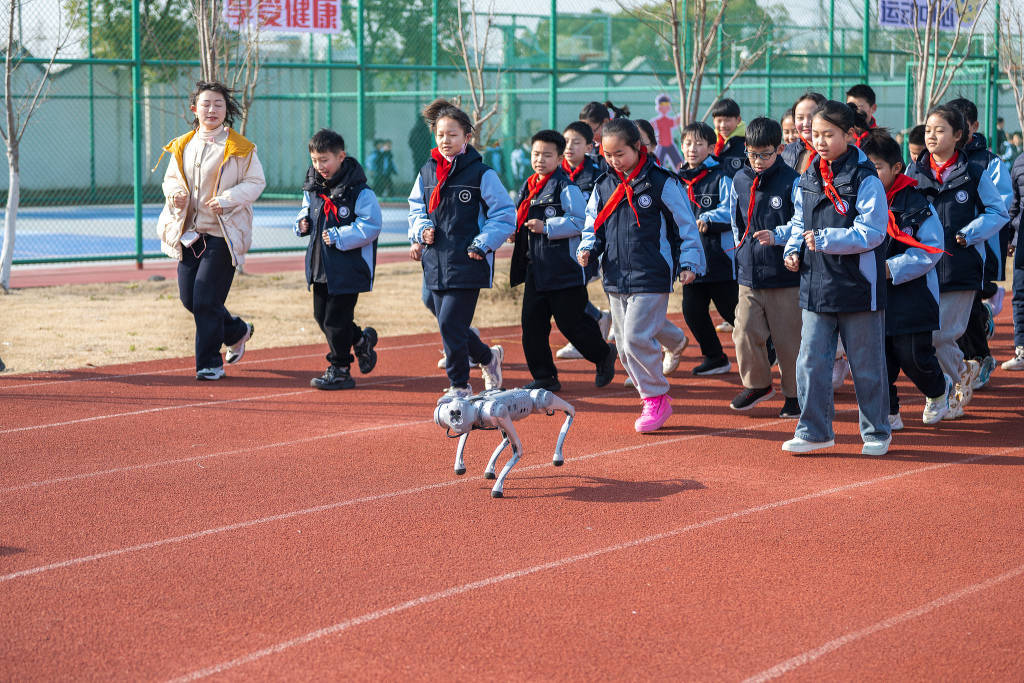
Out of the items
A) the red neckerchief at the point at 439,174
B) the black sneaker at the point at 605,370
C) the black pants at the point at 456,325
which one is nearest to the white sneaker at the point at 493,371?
the black pants at the point at 456,325

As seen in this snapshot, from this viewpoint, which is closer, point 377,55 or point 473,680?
point 473,680

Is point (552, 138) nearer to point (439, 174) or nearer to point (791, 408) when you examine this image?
point (439, 174)

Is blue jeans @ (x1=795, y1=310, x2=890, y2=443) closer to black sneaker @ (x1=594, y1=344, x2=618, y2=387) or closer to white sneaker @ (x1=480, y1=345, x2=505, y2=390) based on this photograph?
black sneaker @ (x1=594, y1=344, x2=618, y2=387)

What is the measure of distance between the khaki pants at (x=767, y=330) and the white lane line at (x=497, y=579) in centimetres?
127

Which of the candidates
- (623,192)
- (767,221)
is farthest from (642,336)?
(767,221)

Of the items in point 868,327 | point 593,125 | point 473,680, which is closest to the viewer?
point 473,680

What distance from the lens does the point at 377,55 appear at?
28.2 m

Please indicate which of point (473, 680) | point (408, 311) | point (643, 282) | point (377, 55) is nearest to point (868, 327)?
point (643, 282)

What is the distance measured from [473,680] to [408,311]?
912 centimetres

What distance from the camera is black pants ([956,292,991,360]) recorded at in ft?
26.5

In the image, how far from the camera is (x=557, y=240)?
8.02 meters

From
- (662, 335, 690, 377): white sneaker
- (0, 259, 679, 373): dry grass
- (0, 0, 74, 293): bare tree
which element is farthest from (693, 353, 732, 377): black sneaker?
(0, 0, 74, 293): bare tree

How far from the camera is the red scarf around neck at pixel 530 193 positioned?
8.07 metres

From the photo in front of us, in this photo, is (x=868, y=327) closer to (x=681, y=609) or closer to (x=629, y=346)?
(x=629, y=346)
